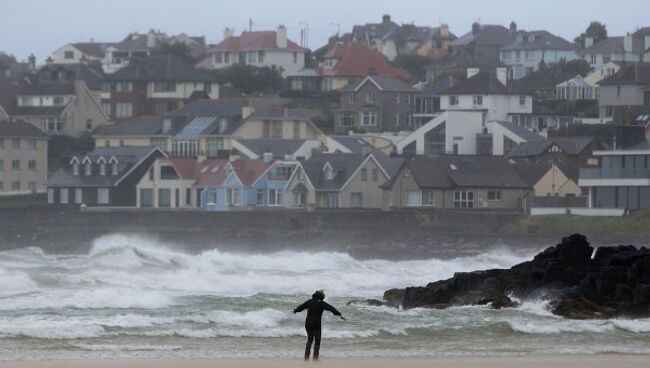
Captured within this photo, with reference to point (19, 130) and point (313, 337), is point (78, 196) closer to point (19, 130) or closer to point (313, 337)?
point (19, 130)

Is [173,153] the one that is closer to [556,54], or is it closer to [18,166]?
[18,166]

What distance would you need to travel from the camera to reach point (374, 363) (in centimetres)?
2352

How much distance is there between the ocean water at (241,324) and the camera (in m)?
25.4

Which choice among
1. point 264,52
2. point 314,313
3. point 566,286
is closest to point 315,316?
point 314,313

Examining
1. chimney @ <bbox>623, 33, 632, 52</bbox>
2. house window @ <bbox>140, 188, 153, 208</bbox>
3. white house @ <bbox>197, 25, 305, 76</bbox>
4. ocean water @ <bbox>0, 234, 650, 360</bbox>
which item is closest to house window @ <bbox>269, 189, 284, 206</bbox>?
house window @ <bbox>140, 188, 153, 208</bbox>

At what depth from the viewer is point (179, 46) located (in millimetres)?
113688

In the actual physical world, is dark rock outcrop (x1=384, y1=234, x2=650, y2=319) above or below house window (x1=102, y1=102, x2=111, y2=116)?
below

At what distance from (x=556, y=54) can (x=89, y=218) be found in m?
48.2

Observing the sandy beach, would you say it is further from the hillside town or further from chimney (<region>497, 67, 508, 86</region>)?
chimney (<region>497, 67, 508, 86</region>)

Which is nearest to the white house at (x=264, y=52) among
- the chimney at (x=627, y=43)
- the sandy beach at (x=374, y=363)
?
the chimney at (x=627, y=43)

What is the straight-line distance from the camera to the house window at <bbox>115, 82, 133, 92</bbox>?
91.2 meters

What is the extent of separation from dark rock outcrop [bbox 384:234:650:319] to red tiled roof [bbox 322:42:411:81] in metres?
60.1

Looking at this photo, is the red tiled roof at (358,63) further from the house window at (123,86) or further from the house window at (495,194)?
the house window at (495,194)

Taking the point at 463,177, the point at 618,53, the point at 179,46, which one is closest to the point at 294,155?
the point at 463,177
